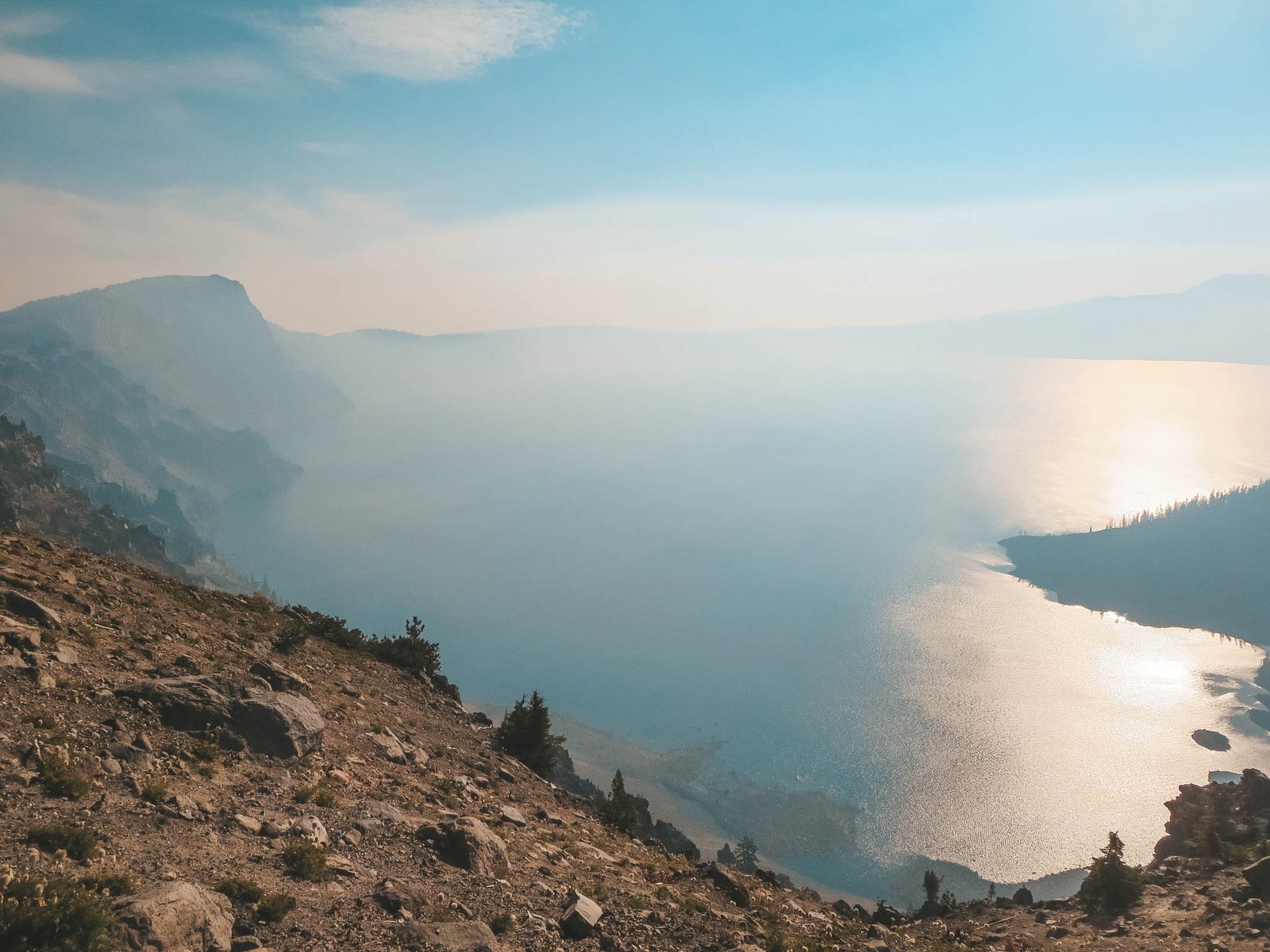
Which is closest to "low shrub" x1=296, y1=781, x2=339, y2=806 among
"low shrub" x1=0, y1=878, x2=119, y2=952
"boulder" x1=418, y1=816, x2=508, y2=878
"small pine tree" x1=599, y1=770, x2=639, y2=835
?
"boulder" x1=418, y1=816, x2=508, y2=878

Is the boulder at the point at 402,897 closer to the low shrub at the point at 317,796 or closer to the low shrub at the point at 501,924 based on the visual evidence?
the low shrub at the point at 501,924

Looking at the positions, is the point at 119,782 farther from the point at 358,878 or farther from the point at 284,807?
the point at 358,878

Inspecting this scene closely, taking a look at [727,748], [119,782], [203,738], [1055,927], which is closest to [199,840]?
[119,782]

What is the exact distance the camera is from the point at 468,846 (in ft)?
51.8

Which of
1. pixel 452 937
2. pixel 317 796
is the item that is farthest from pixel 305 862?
pixel 317 796

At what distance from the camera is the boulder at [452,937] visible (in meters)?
11.7

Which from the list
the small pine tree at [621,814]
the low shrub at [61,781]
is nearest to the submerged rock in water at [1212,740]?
the small pine tree at [621,814]

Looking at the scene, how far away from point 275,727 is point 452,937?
329 inches

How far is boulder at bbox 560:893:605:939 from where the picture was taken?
46.8 ft

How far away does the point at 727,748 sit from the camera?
164500 mm

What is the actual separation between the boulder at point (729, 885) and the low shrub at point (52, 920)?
16096 mm

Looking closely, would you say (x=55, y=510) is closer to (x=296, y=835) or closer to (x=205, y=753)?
(x=205, y=753)

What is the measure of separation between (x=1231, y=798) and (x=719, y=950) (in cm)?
3735

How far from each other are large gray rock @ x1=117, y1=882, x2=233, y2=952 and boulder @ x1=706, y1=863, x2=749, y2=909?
47.0 ft
